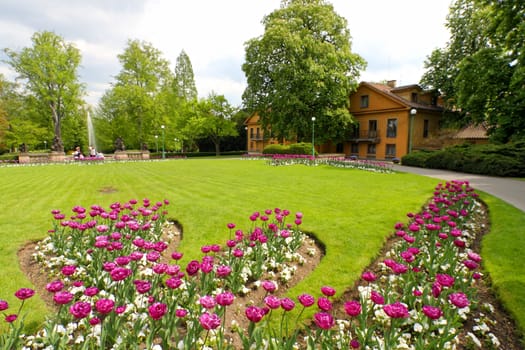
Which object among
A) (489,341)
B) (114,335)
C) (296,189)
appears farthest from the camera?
(296,189)

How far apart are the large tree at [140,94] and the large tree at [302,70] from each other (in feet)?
45.6

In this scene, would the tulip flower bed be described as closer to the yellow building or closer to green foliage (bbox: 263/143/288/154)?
green foliage (bbox: 263/143/288/154)

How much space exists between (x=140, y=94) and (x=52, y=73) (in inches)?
412

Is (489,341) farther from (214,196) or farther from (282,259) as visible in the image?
(214,196)

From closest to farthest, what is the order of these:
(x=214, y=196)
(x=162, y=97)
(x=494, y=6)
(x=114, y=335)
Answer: (x=114, y=335)
(x=214, y=196)
(x=494, y=6)
(x=162, y=97)

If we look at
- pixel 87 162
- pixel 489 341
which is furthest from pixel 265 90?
pixel 489 341

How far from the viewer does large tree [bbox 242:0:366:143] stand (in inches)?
1153

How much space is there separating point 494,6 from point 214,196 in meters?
22.2

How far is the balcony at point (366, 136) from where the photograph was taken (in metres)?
33.5

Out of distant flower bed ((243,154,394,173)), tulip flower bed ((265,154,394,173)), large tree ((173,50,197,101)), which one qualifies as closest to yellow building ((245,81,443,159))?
distant flower bed ((243,154,394,173))

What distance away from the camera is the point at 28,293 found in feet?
6.80

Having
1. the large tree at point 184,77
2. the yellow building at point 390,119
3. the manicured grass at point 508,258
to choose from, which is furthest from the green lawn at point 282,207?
the large tree at point 184,77

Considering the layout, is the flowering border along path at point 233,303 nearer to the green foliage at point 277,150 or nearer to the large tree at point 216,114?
the green foliage at point 277,150

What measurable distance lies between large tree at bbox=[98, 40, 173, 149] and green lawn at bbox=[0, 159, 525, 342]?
91.7 ft
